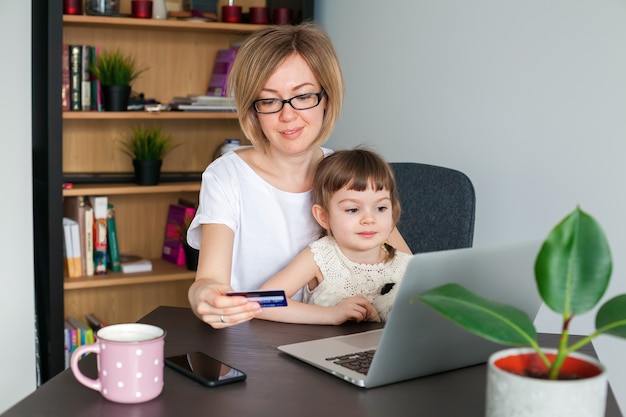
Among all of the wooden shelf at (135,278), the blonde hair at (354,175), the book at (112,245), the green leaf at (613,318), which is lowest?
the wooden shelf at (135,278)

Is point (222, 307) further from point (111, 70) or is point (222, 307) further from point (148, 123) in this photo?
point (148, 123)

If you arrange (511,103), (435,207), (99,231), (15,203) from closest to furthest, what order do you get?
(435,207) < (511,103) < (15,203) < (99,231)

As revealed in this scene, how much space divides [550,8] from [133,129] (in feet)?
6.03

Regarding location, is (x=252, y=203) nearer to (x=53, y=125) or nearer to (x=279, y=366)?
(x=279, y=366)

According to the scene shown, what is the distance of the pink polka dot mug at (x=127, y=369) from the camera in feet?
3.48

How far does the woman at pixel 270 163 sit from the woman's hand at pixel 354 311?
256mm

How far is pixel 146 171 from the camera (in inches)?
131

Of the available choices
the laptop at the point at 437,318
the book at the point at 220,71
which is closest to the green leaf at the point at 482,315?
the laptop at the point at 437,318

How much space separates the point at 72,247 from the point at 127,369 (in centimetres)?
225

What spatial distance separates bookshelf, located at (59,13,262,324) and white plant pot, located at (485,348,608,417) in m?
2.63

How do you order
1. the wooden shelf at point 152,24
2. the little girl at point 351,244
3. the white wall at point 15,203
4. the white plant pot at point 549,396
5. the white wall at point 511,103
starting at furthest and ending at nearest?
the wooden shelf at point 152,24 < the white wall at point 15,203 < the white wall at point 511,103 < the little girl at point 351,244 < the white plant pot at point 549,396

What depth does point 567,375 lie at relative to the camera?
0.87 m

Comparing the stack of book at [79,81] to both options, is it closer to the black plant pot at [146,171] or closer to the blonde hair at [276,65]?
the black plant pot at [146,171]

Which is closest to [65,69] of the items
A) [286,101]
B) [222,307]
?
[286,101]
